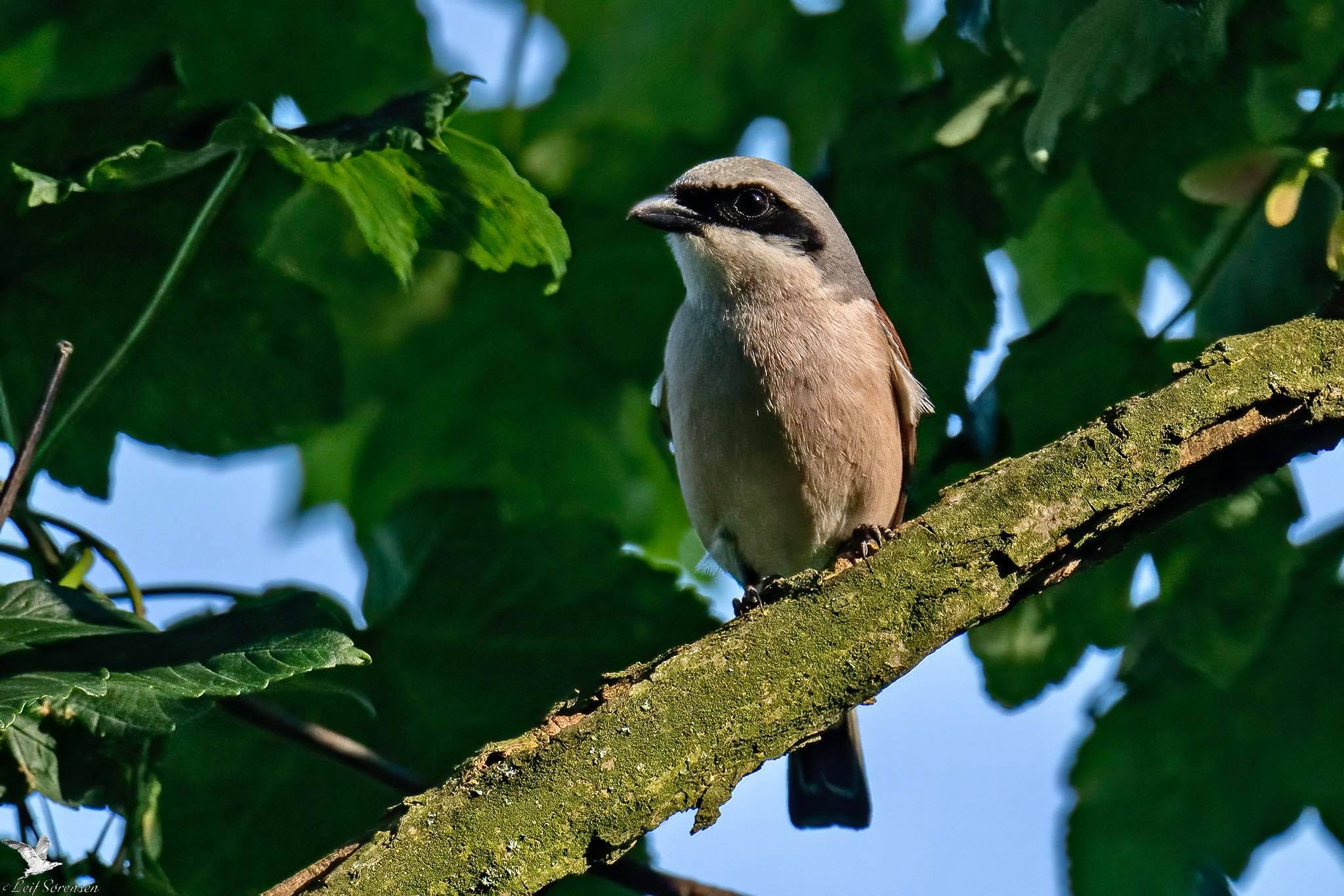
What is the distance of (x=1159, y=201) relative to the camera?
5.04 m

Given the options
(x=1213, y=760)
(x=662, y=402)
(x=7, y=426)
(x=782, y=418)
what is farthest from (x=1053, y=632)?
(x=7, y=426)

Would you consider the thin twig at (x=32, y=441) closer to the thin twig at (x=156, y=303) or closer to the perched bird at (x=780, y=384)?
the thin twig at (x=156, y=303)

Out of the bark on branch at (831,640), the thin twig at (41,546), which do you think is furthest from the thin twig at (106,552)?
the bark on branch at (831,640)

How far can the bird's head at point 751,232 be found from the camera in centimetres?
574

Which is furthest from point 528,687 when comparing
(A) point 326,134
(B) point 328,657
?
(A) point 326,134

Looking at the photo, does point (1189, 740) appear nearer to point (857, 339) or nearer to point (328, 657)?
point (857, 339)

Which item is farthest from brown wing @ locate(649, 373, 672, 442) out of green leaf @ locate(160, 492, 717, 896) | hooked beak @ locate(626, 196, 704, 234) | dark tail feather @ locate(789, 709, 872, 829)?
dark tail feather @ locate(789, 709, 872, 829)

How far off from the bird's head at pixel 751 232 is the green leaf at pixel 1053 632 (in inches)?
65.0

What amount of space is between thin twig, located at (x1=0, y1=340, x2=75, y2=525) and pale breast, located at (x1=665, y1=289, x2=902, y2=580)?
2763mm

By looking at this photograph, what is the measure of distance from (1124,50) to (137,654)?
3.12 meters

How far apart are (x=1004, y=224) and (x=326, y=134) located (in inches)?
101

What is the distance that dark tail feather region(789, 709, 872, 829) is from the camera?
243 inches

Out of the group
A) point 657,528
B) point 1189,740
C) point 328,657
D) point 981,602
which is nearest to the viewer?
point 328,657

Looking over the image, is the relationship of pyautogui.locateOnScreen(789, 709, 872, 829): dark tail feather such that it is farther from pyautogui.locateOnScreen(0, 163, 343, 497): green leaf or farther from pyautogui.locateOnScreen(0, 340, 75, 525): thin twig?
pyautogui.locateOnScreen(0, 340, 75, 525): thin twig
